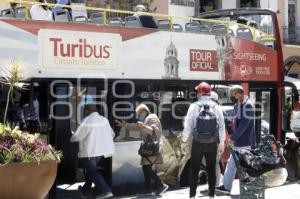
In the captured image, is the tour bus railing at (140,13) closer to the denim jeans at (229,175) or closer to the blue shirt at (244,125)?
the blue shirt at (244,125)

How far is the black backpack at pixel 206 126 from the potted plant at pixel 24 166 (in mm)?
2820

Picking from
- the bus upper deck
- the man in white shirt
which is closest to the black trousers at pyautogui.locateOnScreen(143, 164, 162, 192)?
the man in white shirt

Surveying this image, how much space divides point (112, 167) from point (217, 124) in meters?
1.87

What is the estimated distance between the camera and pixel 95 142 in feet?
29.9

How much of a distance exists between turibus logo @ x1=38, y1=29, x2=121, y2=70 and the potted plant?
243 cm

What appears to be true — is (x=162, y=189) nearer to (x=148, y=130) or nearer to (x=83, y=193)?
(x=148, y=130)

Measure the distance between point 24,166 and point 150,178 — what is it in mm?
4195

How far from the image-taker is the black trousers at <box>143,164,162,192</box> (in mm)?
9734

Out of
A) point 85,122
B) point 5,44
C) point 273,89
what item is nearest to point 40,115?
point 85,122

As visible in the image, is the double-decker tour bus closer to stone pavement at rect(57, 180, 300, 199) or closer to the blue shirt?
stone pavement at rect(57, 180, 300, 199)

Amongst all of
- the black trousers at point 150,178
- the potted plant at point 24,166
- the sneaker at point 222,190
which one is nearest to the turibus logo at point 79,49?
the black trousers at point 150,178

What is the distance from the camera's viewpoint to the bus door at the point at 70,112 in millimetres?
9109

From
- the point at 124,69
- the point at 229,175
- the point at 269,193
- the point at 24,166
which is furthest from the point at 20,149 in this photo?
the point at 269,193

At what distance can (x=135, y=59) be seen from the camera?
9516 mm
